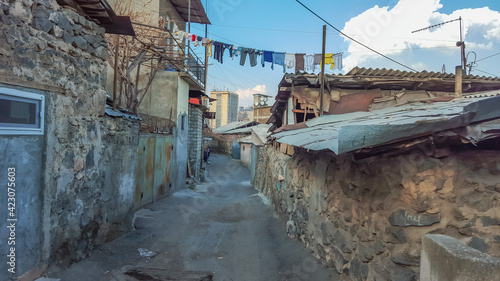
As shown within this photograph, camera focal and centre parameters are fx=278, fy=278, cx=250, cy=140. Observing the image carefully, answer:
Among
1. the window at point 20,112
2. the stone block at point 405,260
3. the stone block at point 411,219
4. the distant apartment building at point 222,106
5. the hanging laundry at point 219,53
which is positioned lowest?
the stone block at point 405,260

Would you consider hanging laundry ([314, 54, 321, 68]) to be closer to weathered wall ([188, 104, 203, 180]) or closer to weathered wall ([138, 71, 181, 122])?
weathered wall ([138, 71, 181, 122])

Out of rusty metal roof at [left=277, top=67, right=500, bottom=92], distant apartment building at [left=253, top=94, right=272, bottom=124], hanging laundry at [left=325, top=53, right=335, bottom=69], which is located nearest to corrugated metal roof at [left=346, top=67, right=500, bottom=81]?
rusty metal roof at [left=277, top=67, right=500, bottom=92]

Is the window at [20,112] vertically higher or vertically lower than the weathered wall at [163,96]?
lower

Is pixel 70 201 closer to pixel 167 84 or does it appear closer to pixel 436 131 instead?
pixel 436 131

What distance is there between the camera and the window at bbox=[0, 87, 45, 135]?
312cm

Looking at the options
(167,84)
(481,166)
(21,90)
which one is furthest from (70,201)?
(167,84)

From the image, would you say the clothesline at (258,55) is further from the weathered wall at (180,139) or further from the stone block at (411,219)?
the stone block at (411,219)

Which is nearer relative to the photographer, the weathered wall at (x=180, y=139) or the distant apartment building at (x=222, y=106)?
the weathered wall at (x=180, y=139)

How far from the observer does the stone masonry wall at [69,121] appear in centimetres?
337

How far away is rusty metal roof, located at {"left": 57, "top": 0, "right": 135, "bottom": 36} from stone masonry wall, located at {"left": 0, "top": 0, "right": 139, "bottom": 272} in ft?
0.42

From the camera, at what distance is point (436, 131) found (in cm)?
247

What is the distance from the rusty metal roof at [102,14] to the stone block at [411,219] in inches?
198

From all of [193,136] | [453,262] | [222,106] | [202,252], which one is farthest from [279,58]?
[222,106]

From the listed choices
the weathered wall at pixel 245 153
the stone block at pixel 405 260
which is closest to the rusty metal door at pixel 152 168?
the stone block at pixel 405 260
